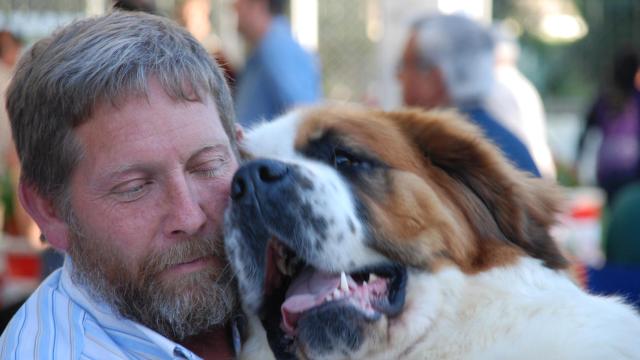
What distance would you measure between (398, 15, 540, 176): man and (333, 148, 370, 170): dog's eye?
202 centimetres

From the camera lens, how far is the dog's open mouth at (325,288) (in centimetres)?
239

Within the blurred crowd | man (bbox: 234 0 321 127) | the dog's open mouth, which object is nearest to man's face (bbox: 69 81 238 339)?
the dog's open mouth

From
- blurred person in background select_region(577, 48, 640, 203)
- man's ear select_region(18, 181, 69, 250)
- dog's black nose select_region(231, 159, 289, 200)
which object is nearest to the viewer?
dog's black nose select_region(231, 159, 289, 200)

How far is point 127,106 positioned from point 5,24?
5431 mm

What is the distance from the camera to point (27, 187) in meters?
2.53

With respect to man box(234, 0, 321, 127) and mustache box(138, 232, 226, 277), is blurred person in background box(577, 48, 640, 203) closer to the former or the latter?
man box(234, 0, 321, 127)

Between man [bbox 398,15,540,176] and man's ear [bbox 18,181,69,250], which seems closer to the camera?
man's ear [bbox 18,181,69,250]

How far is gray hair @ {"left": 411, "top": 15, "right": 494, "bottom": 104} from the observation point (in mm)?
4703

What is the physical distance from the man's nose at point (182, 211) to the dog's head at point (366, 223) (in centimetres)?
10

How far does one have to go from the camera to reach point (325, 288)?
2.43 meters

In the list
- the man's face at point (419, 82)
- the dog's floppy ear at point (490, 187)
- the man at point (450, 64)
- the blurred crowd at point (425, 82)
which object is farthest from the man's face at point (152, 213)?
the man's face at point (419, 82)

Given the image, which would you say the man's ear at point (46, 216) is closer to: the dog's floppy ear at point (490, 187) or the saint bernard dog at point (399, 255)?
the saint bernard dog at point (399, 255)

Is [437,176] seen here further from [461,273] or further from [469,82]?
[469,82]

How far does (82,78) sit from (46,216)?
1.34 feet
